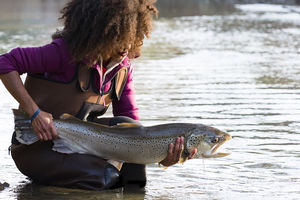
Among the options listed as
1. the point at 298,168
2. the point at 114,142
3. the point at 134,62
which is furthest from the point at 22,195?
the point at 134,62

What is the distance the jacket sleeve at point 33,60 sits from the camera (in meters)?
4.58

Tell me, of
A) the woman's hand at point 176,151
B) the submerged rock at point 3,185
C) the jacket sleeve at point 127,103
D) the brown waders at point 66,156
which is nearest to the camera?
the woman's hand at point 176,151

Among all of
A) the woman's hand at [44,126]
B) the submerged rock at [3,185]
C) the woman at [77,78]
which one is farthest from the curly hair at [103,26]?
the submerged rock at [3,185]

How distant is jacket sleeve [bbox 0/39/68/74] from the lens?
4.58 m

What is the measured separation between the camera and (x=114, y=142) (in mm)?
4660

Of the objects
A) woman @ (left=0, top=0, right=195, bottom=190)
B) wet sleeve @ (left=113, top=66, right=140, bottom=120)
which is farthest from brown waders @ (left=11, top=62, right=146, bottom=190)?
wet sleeve @ (left=113, top=66, right=140, bottom=120)

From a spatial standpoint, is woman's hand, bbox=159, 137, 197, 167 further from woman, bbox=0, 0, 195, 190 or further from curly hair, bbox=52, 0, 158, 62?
curly hair, bbox=52, 0, 158, 62

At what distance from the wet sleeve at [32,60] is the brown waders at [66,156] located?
0.14 metres

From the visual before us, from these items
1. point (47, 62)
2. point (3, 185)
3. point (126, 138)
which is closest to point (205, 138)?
point (126, 138)

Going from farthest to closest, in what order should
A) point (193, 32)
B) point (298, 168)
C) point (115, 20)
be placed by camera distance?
1. point (193, 32)
2. point (298, 168)
3. point (115, 20)

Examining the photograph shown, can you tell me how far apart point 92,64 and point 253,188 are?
143 centimetres

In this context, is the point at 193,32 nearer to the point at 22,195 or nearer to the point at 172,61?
the point at 172,61

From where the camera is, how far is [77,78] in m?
4.80

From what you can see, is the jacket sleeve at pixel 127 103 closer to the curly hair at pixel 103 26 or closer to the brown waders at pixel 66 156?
the brown waders at pixel 66 156
